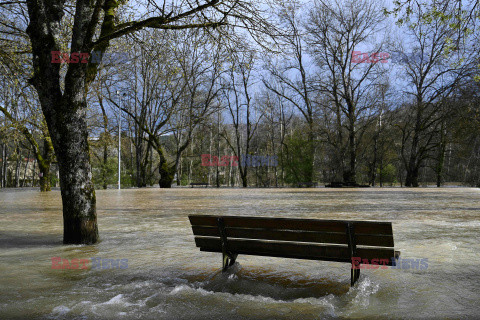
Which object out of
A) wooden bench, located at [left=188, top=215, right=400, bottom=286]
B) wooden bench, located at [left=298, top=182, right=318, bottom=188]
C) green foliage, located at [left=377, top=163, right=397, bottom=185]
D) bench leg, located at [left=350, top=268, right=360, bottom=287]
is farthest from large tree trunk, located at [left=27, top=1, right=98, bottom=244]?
green foliage, located at [left=377, top=163, right=397, bottom=185]

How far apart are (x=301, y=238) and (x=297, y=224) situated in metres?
0.19

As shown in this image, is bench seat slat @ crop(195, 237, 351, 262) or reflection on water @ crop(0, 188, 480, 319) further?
bench seat slat @ crop(195, 237, 351, 262)

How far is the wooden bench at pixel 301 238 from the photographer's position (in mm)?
4465

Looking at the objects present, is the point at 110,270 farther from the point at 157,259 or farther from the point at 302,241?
the point at 302,241

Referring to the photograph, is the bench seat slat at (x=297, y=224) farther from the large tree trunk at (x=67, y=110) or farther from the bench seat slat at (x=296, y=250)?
the large tree trunk at (x=67, y=110)

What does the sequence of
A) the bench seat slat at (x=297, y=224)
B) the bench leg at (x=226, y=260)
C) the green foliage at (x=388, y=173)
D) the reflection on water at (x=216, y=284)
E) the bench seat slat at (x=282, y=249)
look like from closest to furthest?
the reflection on water at (x=216, y=284), the bench seat slat at (x=297, y=224), the bench seat slat at (x=282, y=249), the bench leg at (x=226, y=260), the green foliage at (x=388, y=173)

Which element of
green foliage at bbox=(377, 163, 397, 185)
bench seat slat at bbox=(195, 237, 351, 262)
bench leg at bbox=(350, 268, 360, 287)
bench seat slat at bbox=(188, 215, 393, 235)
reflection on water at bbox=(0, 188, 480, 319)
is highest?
green foliage at bbox=(377, 163, 397, 185)

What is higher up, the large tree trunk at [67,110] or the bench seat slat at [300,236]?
the large tree trunk at [67,110]

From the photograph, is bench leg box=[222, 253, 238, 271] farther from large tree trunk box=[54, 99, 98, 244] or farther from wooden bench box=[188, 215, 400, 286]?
large tree trunk box=[54, 99, 98, 244]

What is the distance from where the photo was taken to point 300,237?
4785 mm

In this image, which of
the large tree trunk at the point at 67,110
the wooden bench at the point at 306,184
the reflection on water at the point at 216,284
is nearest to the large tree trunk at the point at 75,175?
the large tree trunk at the point at 67,110

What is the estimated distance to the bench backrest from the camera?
4.46 meters

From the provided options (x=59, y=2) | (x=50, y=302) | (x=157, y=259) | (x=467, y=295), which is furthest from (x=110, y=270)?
(x=59, y=2)

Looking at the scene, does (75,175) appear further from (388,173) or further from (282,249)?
(388,173)
